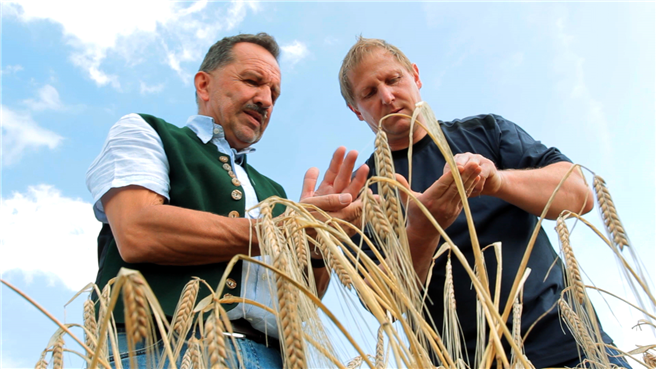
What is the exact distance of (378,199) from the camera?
1139mm

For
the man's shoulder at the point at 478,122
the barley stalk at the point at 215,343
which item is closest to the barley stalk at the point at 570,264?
the barley stalk at the point at 215,343

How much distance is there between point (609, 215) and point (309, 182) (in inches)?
55.5

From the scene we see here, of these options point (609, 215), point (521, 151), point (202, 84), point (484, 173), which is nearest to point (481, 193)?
point (484, 173)

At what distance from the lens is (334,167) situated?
2.24 metres

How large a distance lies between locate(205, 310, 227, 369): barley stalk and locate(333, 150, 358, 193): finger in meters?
1.34

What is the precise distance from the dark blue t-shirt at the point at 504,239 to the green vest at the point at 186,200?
0.87m

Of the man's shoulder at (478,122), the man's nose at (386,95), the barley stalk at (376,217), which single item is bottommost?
the barley stalk at (376,217)

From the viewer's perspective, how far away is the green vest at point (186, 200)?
6.43 feet

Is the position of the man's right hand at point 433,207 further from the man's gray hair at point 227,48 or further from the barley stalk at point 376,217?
the man's gray hair at point 227,48

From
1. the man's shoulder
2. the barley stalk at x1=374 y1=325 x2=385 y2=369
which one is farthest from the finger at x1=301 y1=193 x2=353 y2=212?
the man's shoulder

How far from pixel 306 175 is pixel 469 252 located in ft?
2.75

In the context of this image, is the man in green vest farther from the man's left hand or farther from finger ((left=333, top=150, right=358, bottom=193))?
the man's left hand

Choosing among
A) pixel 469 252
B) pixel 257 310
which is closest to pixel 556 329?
pixel 469 252

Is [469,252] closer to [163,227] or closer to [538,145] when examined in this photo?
[538,145]
